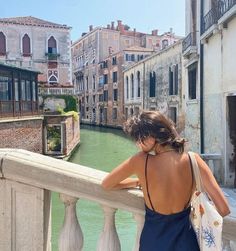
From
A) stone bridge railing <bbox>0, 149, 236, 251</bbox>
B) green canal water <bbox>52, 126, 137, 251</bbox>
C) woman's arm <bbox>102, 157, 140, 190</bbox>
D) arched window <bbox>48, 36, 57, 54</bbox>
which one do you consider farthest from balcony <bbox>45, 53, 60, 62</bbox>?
woman's arm <bbox>102, 157, 140, 190</bbox>

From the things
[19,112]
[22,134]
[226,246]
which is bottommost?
[22,134]

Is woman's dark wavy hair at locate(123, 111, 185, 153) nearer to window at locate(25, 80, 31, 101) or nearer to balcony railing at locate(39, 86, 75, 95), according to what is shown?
window at locate(25, 80, 31, 101)

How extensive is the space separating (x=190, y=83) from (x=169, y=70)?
10.2m

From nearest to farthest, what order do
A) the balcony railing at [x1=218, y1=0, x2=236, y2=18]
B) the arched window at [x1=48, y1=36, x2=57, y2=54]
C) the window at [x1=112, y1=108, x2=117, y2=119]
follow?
the balcony railing at [x1=218, y1=0, x2=236, y2=18], the arched window at [x1=48, y1=36, x2=57, y2=54], the window at [x1=112, y1=108, x2=117, y2=119]

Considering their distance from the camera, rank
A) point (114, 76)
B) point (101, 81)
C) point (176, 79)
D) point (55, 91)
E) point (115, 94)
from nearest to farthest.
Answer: point (176, 79) < point (55, 91) < point (114, 76) < point (115, 94) < point (101, 81)

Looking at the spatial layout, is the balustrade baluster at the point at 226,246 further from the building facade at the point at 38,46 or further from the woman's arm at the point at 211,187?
the building facade at the point at 38,46

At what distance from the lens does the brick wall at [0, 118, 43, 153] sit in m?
13.3

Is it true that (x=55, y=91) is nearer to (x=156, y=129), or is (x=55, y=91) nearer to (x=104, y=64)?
(x=104, y=64)

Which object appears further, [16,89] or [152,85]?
[152,85]

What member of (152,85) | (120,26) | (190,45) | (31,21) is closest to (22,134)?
(190,45)

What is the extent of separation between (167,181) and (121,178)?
0.72 feet

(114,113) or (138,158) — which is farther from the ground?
(114,113)

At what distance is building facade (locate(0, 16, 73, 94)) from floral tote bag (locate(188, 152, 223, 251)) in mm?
26048

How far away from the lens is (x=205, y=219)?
4.76ft
